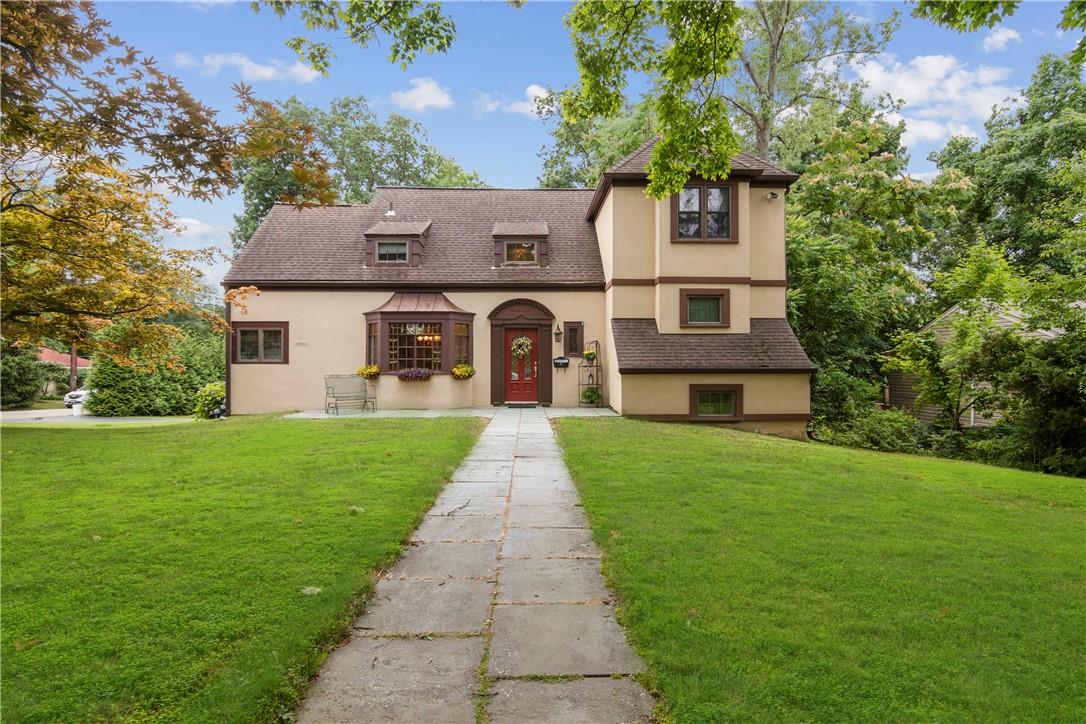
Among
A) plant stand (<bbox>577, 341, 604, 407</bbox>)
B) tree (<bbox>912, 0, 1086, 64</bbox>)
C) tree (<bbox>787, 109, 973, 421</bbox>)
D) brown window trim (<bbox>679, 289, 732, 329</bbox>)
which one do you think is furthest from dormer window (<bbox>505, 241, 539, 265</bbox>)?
tree (<bbox>912, 0, 1086, 64</bbox>)

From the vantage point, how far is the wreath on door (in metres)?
16.1

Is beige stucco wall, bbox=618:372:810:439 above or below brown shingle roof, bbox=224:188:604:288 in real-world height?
below

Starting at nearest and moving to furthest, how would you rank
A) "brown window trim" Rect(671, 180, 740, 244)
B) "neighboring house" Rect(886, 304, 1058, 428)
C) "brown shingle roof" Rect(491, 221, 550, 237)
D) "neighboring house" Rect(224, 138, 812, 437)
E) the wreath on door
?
"neighboring house" Rect(886, 304, 1058, 428) → "neighboring house" Rect(224, 138, 812, 437) → "brown window trim" Rect(671, 180, 740, 244) → the wreath on door → "brown shingle roof" Rect(491, 221, 550, 237)

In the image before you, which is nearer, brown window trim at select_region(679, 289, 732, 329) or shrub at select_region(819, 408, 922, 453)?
shrub at select_region(819, 408, 922, 453)

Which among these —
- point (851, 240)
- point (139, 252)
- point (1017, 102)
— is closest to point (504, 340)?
point (139, 252)

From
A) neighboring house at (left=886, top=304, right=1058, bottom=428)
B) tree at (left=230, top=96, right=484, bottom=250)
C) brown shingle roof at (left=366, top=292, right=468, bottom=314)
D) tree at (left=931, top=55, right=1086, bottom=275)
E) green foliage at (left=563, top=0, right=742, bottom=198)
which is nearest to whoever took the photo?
green foliage at (left=563, top=0, right=742, bottom=198)

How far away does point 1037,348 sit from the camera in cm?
1060

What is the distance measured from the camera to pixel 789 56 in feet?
67.8

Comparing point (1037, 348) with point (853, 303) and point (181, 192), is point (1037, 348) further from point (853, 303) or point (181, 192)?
point (181, 192)

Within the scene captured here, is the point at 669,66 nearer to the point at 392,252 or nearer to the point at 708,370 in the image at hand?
the point at 708,370

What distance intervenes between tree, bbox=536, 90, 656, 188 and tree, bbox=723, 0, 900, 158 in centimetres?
379

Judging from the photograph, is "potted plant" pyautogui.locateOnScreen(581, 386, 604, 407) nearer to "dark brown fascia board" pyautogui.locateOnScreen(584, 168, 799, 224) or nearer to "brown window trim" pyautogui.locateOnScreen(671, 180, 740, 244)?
"brown window trim" pyautogui.locateOnScreen(671, 180, 740, 244)

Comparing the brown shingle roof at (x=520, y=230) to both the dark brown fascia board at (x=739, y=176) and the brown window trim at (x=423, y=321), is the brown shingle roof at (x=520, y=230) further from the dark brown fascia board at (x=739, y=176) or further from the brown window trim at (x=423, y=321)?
the brown window trim at (x=423, y=321)

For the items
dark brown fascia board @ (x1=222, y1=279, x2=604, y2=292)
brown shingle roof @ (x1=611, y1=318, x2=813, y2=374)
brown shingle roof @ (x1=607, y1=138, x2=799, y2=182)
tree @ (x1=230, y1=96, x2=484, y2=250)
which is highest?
tree @ (x1=230, y1=96, x2=484, y2=250)
